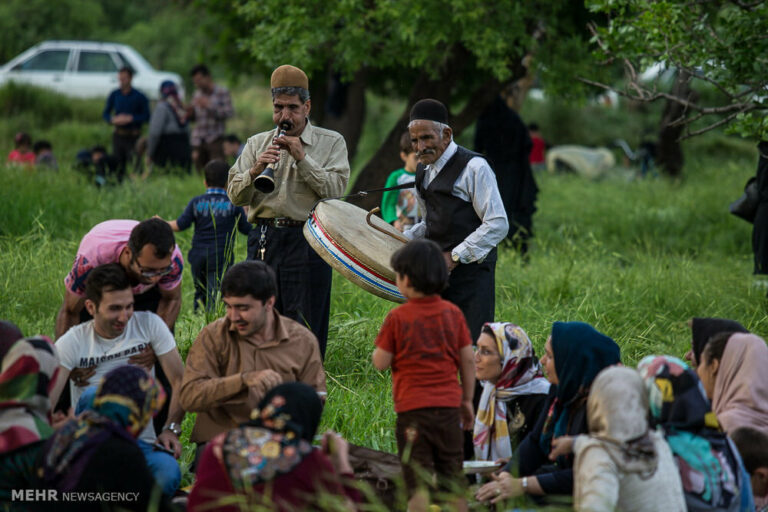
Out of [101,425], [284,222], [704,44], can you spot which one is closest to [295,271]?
[284,222]

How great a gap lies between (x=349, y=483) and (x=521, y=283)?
484cm

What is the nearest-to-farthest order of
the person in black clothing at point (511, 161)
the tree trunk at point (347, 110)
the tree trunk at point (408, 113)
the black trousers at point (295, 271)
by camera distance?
the black trousers at point (295, 271)
the person in black clothing at point (511, 161)
the tree trunk at point (408, 113)
the tree trunk at point (347, 110)

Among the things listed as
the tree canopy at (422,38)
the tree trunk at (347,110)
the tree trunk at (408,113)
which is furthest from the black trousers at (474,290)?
the tree trunk at (347,110)

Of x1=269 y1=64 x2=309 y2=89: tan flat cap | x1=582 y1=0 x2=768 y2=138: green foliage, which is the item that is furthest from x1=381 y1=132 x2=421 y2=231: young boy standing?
x1=269 y1=64 x2=309 y2=89: tan flat cap

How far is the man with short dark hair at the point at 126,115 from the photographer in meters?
12.9

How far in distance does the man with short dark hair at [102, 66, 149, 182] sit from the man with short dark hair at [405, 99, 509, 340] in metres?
8.53

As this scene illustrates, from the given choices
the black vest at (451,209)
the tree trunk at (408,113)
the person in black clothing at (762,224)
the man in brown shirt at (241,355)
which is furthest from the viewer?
the tree trunk at (408,113)

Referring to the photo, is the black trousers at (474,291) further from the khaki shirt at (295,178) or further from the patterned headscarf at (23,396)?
the patterned headscarf at (23,396)

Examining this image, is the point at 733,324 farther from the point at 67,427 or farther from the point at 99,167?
the point at 99,167

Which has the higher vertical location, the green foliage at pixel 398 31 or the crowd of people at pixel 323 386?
the green foliage at pixel 398 31

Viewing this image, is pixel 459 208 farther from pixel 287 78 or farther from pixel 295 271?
pixel 287 78

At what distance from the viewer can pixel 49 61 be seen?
19.7 meters

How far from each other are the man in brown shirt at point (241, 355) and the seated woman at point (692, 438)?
1487mm

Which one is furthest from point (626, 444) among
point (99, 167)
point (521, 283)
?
point (99, 167)
